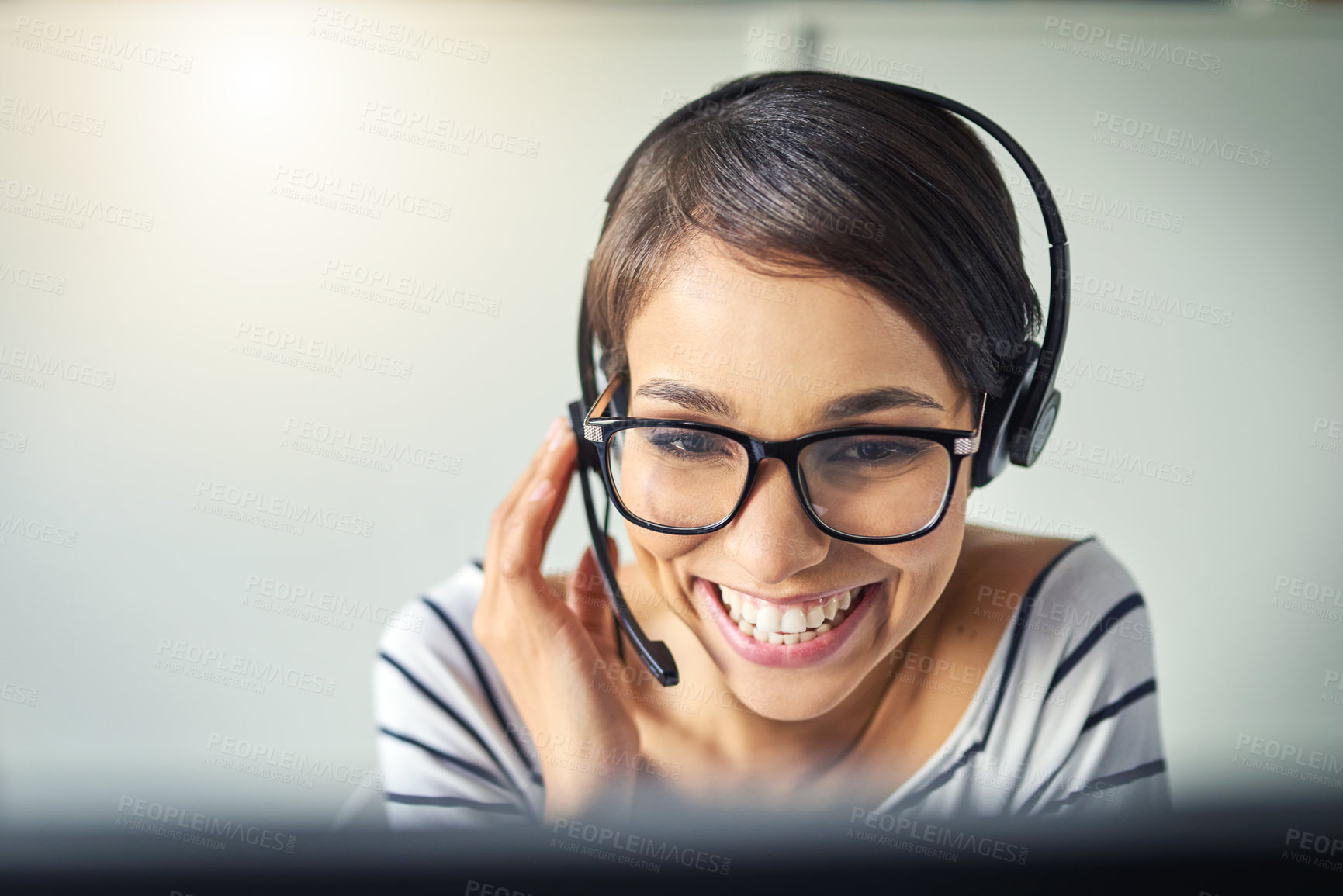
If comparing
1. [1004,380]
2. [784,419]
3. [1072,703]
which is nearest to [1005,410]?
[1004,380]

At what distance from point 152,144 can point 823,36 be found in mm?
981

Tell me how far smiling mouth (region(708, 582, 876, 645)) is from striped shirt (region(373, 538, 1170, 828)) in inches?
7.1

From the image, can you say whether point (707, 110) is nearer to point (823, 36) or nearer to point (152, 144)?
point (823, 36)

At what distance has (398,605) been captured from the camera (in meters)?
1.38

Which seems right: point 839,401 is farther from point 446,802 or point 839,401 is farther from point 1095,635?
point 446,802

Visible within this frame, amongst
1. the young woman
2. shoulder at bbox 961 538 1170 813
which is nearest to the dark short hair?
the young woman

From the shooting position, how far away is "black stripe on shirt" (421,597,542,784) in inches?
38.2

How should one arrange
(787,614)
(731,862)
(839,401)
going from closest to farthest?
(731,862) → (839,401) → (787,614)

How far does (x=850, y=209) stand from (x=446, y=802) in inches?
29.2

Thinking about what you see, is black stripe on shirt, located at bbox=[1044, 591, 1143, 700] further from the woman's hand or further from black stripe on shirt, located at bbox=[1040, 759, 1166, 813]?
the woman's hand

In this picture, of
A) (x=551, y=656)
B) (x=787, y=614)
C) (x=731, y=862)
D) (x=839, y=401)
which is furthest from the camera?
(x=551, y=656)

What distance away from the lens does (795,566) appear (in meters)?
0.75

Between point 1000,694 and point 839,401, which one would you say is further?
point 1000,694

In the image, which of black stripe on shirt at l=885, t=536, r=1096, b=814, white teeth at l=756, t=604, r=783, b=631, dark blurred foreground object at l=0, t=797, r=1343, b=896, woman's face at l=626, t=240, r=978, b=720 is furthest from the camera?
black stripe on shirt at l=885, t=536, r=1096, b=814
